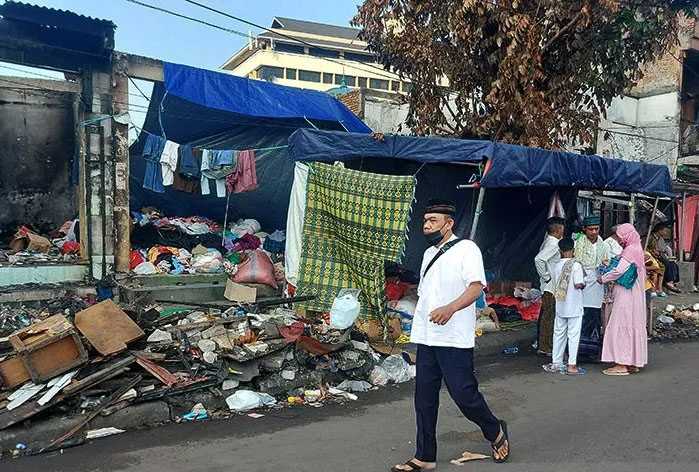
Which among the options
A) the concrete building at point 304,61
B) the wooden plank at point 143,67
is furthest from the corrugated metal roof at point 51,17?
the concrete building at point 304,61

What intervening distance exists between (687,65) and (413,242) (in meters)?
13.8

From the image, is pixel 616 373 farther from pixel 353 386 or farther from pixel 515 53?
pixel 515 53

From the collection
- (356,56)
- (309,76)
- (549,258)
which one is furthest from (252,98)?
(356,56)

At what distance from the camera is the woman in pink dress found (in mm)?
6918

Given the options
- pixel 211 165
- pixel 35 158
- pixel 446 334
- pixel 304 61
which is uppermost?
pixel 304 61

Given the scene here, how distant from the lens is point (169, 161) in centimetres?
960

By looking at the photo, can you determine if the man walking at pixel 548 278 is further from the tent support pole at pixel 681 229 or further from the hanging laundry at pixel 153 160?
the tent support pole at pixel 681 229

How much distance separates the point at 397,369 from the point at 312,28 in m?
55.3

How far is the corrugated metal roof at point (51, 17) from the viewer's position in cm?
825

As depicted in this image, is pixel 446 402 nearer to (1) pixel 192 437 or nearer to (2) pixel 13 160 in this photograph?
(1) pixel 192 437

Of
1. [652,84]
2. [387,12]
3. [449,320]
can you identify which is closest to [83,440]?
[449,320]

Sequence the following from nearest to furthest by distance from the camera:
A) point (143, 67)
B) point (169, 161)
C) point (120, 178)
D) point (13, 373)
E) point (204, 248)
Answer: point (13, 373) → point (120, 178) → point (143, 67) → point (169, 161) → point (204, 248)

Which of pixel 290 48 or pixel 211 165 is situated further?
pixel 290 48

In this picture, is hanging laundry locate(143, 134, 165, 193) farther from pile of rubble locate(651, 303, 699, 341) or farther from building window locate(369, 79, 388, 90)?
building window locate(369, 79, 388, 90)
